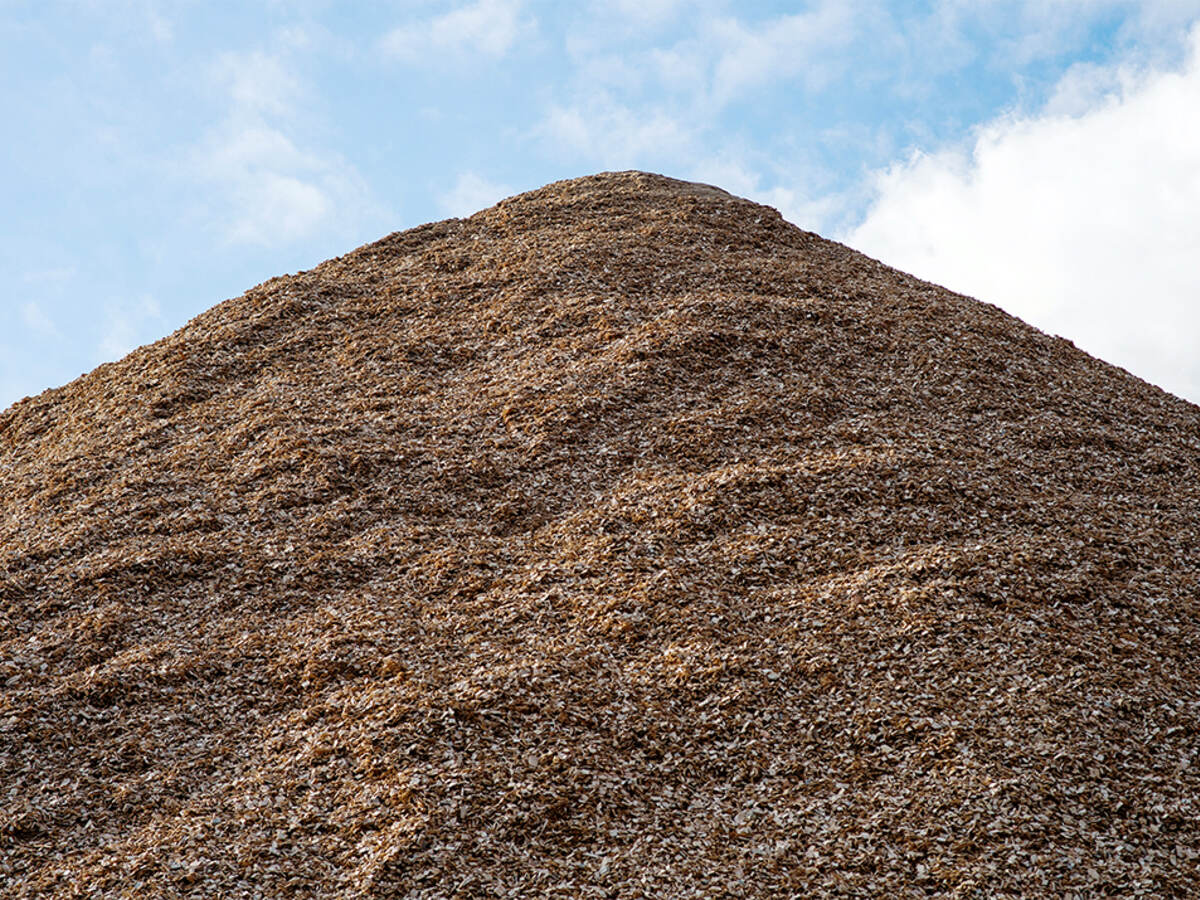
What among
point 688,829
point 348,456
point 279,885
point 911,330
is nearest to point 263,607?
point 348,456

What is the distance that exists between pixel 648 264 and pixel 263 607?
8.18 m

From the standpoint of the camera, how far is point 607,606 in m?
8.62

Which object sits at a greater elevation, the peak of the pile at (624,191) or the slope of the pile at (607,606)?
the peak of the pile at (624,191)

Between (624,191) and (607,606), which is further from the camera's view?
(624,191)

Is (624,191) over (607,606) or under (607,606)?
over

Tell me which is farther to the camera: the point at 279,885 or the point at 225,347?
the point at 225,347

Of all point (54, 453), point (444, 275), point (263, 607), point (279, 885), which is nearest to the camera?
point (279, 885)

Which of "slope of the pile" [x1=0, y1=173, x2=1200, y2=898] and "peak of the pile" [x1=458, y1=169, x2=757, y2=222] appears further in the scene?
"peak of the pile" [x1=458, y1=169, x2=757, y2=222]

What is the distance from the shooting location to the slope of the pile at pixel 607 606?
655cm

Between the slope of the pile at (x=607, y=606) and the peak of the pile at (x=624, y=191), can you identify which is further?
the peak of the pile at (x=624, y=191)

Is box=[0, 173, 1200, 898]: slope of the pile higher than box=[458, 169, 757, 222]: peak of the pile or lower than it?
lower

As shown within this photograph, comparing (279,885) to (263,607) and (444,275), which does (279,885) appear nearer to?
(263,607)

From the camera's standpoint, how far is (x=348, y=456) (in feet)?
36.5

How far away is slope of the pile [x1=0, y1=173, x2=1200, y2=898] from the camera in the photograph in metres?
6.55
